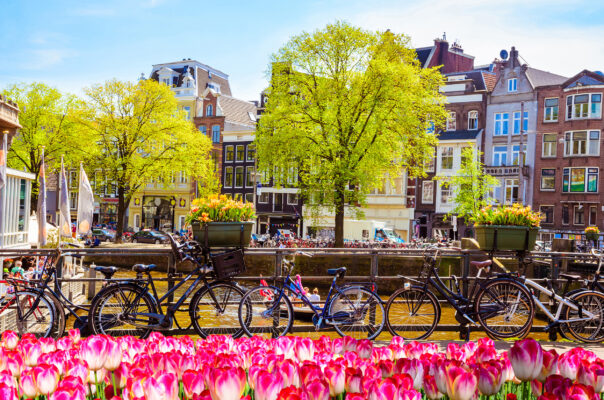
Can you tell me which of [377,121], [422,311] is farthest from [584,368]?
[377,121]

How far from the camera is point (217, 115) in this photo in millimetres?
52281

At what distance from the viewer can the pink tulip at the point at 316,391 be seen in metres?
1.82

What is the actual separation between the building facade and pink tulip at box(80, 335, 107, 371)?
39222 mm

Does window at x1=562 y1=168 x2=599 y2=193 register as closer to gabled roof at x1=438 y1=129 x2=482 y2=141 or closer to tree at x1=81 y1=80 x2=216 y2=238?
gabled roof at x1=438 y1=129 x2=482 y2=141

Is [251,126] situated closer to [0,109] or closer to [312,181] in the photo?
[312,181]

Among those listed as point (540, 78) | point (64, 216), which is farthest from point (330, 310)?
point (540, 78)

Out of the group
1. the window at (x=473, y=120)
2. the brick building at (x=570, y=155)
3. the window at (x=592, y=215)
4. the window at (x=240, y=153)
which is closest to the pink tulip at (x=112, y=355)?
the brick building at (x=570, y=155)

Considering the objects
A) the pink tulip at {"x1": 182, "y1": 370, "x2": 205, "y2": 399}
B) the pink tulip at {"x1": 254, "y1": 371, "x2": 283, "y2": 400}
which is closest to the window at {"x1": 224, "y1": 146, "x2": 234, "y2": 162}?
the pink tulip at {"x1": 182, "y1": 370, "x2": 205, "y2": 399}

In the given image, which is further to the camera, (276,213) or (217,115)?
(217,115)

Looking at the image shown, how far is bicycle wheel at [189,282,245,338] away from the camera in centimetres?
600

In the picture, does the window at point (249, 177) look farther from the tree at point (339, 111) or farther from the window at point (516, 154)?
the tree at point (339, 111)

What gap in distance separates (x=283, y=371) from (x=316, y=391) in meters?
0.24

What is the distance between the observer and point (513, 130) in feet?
133

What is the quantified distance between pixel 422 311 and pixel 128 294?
2.96 m
